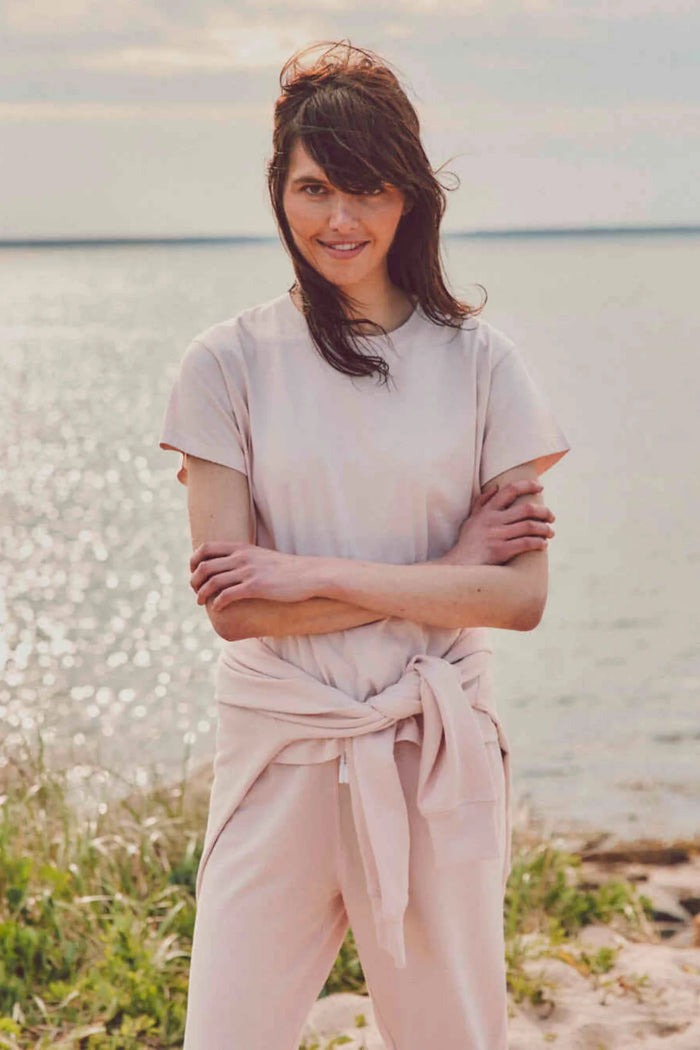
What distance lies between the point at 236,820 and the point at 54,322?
62.6 meters

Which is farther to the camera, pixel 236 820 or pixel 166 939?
pixel 166 939

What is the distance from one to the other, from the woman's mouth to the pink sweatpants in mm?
826

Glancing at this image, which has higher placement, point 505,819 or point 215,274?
point 215,274

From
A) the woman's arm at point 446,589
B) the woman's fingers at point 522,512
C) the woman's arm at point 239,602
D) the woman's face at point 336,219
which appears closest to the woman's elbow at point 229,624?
the woman's arm at point 239,602

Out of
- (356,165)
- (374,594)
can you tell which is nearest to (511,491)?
(374,594)

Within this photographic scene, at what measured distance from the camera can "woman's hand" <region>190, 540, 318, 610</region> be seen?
7.84 feet

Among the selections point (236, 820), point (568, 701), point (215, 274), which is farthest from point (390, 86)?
point (215, 274)

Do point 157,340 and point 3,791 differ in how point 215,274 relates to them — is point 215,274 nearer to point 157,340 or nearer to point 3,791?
point 157,340

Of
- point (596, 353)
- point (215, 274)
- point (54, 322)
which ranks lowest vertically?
point (596, 353)

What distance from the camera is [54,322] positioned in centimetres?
6306

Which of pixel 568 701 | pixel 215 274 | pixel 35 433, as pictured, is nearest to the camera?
pixel 568 701

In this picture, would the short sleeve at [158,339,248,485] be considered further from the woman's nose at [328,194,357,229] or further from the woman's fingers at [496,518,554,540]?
the woman's fingers at [496,518,554,540]

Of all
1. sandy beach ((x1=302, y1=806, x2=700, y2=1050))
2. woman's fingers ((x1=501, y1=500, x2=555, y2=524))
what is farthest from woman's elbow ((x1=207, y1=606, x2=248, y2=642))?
sandy beach ((x1=302, y1=806, x2=700, y2=1050))

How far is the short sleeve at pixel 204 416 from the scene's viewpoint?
2461 mm
